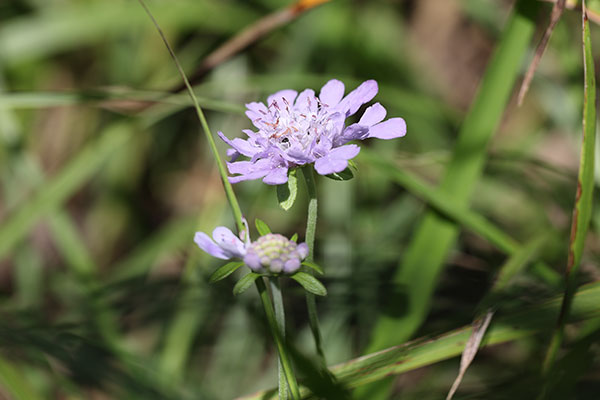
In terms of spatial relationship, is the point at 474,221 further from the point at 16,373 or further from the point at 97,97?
the point at 16,373

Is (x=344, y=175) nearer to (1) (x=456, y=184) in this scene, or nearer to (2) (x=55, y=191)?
(1) (x=456, y=184)

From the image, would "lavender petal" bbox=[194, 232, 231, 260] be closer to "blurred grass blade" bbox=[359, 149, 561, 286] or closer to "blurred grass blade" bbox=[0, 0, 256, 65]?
"blurred grass blade" bbox=[359, 149, 561, 286]

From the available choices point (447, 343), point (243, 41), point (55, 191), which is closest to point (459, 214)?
point (447, 343)

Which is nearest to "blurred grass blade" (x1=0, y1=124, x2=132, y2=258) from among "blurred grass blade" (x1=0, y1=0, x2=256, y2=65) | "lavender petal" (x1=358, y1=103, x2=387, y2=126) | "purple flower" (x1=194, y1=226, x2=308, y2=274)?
"blurred grass blade" (x1=0, y1=0, x2=256, y2=65)

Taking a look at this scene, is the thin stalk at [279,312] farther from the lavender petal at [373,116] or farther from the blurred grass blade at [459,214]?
the blurred grass blade at [459,214]

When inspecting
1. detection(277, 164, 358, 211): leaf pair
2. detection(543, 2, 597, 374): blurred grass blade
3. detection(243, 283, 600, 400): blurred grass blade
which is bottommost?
detection(243, 283, 600, 400): blurred grass blade
